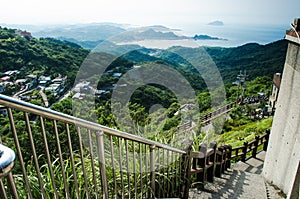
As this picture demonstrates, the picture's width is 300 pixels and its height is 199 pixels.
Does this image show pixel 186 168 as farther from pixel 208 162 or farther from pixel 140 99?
pixel 140 99

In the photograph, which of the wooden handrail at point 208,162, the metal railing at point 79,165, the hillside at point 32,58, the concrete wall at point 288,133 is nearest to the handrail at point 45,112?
the metal railing at point 79,165

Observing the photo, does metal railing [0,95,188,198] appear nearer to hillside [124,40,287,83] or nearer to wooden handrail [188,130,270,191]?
wooden handrail [188,130,270,191]

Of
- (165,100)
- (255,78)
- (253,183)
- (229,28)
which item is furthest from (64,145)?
(255,78)

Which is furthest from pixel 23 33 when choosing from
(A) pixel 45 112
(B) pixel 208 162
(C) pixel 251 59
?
(C) pixel 251 59

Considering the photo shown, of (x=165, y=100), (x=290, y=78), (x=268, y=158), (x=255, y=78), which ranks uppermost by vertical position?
(x=290, y=78)

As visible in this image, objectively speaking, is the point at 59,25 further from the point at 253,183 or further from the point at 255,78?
the point at 255,78

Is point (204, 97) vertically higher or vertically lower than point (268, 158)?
lower

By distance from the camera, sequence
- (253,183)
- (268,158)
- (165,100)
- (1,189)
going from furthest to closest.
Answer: (165,100) < (268,158) < (253,183) < (1,189)
